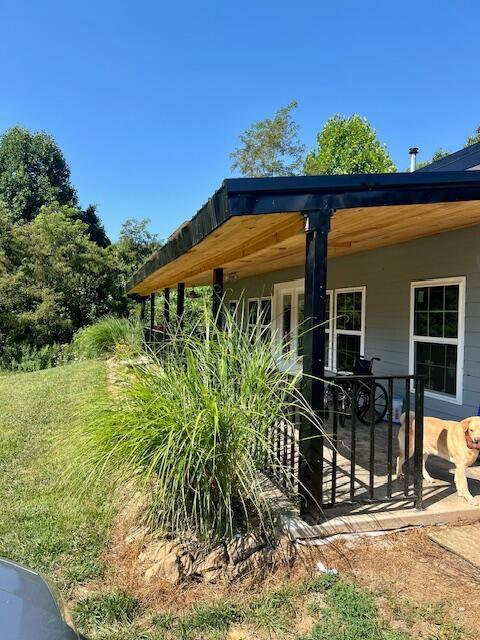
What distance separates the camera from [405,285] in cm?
557

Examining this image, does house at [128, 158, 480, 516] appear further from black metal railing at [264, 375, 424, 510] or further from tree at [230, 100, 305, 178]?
tree at [230, 100, 305, 178]

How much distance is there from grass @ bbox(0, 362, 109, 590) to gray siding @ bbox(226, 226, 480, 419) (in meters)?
3.34

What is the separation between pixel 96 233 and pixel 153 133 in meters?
7.34

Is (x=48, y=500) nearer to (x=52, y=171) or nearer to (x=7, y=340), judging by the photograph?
(x=7, y=340)

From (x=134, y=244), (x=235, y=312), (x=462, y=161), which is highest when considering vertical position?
(x=134, y=244)

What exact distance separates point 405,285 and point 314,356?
3.20 metres

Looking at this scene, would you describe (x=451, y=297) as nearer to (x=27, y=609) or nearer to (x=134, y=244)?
(x=27, y=609)

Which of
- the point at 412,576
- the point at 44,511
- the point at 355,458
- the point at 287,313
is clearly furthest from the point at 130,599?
the point at 287,313

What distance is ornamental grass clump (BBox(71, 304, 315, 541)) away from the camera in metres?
2.45

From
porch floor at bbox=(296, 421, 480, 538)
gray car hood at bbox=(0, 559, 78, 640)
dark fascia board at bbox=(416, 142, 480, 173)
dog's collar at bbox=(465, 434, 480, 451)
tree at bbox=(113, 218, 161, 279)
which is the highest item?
tree at bbox=(113, 218, 161, 279)

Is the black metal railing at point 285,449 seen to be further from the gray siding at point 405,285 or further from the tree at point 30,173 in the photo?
the tree at point 30,173

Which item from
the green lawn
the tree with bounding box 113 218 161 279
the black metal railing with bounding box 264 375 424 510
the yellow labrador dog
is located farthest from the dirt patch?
the tree with bounding box 113 218 161 279

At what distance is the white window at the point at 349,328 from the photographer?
6590 millimetres

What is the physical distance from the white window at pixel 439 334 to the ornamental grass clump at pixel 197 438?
2.67 metres
